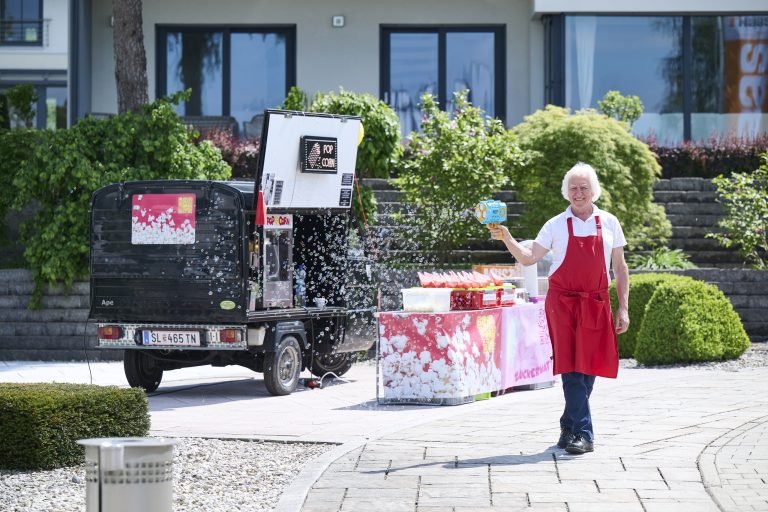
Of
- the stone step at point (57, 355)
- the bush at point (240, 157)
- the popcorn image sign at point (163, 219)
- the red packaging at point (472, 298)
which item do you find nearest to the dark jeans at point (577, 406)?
the red packaging at point (472, 298)

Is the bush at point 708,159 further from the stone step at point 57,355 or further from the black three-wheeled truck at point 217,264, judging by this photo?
the stone step at point 57,355

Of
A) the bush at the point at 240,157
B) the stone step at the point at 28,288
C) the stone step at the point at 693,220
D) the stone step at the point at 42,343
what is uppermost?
the bush at the point at 240,157

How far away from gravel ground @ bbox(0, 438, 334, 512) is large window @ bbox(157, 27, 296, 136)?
17090 millimetres

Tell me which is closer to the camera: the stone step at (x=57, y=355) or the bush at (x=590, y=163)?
the stone step at (x=57, y=355)

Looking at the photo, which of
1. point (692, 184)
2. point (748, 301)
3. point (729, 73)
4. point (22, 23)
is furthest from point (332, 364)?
point (22, 23)

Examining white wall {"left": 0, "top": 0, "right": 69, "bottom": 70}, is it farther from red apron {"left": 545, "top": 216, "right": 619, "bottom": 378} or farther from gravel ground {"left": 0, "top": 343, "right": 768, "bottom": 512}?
red apron {"left": 545, "top": 216, "right": 619, "bottom": 378}

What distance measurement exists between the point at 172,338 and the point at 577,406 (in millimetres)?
5185

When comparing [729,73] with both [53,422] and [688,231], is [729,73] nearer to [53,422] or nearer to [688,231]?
[688,231]

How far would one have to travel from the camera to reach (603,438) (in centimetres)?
892

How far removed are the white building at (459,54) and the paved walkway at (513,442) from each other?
11.8 m

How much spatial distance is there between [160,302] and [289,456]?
13.8ft

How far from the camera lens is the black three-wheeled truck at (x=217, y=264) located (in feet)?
39.8

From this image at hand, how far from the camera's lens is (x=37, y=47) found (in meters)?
26.4

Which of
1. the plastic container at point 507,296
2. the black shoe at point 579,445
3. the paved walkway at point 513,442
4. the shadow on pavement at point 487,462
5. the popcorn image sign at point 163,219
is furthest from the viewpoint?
the popcorn image sign at point 163,219
